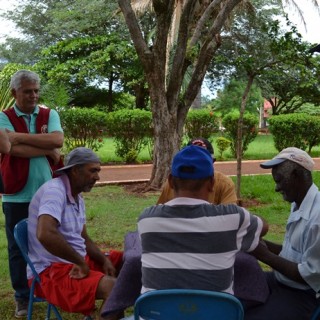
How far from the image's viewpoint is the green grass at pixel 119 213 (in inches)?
211

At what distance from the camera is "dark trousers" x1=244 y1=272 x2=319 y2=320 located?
2934 mm

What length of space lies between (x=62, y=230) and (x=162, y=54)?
24.3 ft

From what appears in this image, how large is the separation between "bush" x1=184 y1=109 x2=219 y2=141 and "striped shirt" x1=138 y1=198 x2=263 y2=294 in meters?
15.1

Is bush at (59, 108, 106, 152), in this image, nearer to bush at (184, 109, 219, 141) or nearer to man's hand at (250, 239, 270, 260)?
bush at (184, 109, 219, 141)

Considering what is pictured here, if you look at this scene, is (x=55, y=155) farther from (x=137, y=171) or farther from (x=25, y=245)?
(x=137, y=171)

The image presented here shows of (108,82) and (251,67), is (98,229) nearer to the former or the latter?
(251,67)

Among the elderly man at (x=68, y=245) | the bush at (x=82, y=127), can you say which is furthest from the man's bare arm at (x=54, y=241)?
the bush at (x=82, y=127)

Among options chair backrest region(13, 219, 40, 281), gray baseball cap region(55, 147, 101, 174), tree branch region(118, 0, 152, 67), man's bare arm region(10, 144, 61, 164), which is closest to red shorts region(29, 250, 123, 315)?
chair backrest region(13, 219, 40, 281)

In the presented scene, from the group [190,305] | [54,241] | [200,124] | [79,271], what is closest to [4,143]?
[54,241]

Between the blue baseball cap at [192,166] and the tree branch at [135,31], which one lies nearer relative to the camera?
the blue baseball cap at [192,166]

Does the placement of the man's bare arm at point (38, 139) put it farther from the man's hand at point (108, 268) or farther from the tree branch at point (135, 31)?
the tree branch at point (135, 31)

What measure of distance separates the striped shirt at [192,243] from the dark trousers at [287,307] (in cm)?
52

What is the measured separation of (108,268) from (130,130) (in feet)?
41.5

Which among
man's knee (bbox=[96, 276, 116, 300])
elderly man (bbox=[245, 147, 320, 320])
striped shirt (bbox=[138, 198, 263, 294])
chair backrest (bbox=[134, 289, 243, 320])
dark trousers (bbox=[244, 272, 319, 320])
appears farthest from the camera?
man's knee (bbox=[96, 276, 116, 300])
